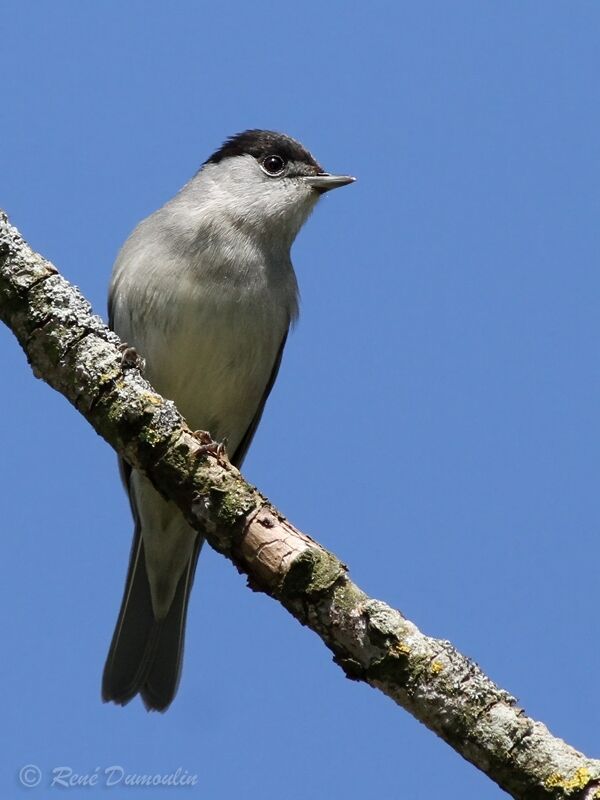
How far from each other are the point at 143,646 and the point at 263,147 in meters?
3.78

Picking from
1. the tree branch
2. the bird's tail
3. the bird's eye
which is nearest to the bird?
the bird's tail

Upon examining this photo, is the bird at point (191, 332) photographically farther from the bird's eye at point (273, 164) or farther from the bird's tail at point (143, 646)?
the bird's eye at point (273, 164)

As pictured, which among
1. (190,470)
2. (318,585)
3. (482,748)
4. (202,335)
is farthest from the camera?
(202,335)

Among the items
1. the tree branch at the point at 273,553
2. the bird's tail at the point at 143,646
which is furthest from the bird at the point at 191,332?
the tree branch at the point at 273,553

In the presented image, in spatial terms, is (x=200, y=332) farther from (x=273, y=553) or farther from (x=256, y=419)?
(x=273, y=553)

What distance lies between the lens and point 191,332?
657 centimetres

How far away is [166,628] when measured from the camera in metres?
7.13

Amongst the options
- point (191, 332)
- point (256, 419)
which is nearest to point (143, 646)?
point (256, 419)

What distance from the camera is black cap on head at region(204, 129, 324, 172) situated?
25.6 feet

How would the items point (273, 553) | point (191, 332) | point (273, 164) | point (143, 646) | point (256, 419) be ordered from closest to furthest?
point (273, 553) → point (191, 332) → point (143, 646) → point (256, 419) → point (273, 164)

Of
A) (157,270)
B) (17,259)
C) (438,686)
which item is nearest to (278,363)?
(157,270)

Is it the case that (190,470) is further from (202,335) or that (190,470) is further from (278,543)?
(202,335)

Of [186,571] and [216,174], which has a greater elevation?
[216,174]

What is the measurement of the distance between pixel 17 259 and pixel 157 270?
227cm
